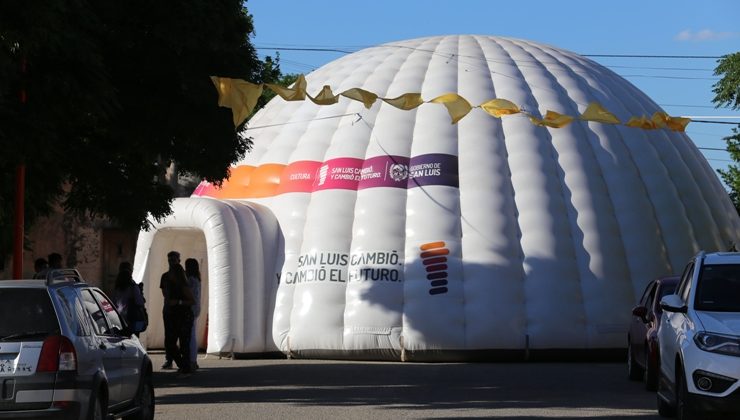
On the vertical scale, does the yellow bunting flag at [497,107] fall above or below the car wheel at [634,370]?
above

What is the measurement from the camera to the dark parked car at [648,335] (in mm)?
16016

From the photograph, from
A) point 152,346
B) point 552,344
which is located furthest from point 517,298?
point 152,346

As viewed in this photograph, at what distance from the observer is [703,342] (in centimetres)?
1109

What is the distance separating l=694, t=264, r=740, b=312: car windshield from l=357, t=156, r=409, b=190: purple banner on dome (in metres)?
11.4

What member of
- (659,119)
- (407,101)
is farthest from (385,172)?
(659,119)

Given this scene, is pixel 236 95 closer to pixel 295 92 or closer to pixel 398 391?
pixel 295 92

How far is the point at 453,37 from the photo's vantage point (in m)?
29.8

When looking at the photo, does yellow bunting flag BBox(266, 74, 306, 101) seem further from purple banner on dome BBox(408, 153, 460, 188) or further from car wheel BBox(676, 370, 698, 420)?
car wheel BBox(676, 370, 698, 420)

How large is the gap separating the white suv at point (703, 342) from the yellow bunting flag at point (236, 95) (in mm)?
6789

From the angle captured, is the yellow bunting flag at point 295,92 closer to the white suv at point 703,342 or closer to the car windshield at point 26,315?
the white suv at point 703,342

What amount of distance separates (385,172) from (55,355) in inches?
Result: 558

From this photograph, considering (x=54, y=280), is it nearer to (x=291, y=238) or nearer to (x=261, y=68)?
(x=261, y=68)

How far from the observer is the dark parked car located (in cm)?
1602

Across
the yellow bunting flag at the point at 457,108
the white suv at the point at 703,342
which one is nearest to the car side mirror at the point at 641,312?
the white suv at the point at 703,342
